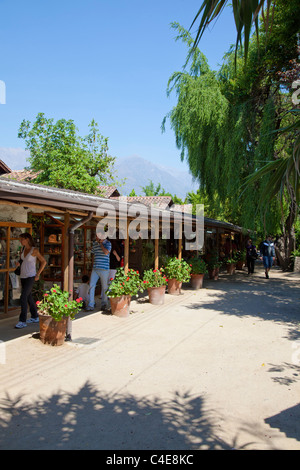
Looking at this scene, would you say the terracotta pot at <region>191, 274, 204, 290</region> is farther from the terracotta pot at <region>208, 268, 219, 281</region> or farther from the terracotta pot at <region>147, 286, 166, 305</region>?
the terracotta pot at <region>147, 286, 166, 305</region>

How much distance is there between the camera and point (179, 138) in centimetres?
1467

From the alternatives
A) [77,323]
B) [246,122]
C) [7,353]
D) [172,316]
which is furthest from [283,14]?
[7,353]

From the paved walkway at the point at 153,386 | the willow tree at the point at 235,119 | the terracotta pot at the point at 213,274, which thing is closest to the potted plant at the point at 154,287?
the paved walkway at the point at 153,386

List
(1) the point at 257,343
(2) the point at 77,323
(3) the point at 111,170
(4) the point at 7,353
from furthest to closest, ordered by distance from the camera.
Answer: (3) the point at 111,170
(2) the point at 77,323
(1) the point at 257,343
(4) the point at 7,353

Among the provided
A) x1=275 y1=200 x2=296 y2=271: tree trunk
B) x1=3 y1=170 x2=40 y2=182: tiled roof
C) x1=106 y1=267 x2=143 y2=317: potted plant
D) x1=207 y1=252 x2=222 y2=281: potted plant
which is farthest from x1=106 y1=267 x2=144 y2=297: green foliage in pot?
x1=3 y1=170 x2=40 y2=182: tiled roof

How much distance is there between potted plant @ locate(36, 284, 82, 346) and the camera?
5.37 metres

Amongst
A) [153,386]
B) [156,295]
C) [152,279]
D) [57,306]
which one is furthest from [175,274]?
[153,386]

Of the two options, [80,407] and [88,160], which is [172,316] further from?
[88,160]

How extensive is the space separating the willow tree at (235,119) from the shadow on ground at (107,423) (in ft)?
31.8

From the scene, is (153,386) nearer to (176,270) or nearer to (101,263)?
(101,263)

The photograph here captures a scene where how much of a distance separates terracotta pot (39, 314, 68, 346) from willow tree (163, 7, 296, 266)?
863cm

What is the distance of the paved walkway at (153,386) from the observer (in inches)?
120

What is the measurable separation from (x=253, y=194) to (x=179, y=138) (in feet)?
13.1

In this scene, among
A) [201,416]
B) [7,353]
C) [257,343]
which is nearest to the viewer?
[201,416]
